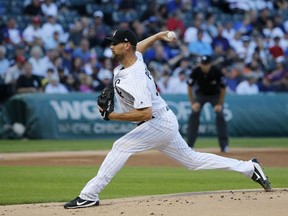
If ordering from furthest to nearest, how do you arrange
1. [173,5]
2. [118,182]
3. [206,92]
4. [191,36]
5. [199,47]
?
[173,5] < [191,36] < [199,47] < [206,92] < [118,182]

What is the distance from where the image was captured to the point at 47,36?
22.0m

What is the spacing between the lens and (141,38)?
899 inches

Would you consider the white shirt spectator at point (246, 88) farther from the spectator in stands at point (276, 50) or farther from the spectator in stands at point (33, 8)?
the spectator in stands at point (33, 8)

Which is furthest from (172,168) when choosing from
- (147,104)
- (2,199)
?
(147,104)

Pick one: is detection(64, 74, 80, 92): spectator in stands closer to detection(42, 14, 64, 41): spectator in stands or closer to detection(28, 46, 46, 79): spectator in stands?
detection(28, 46, 46, 79): spectator in stands

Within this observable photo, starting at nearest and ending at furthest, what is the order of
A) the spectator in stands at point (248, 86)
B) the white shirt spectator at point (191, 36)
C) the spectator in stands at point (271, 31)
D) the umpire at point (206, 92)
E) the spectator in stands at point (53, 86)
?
the umpire at point (206, 92)
the spectator in stands at point (53, 86)
the spectator in stands at point (248, 86)
the white shirt spectator at point (191, 36)
the spectator in stands at point (271, 31)

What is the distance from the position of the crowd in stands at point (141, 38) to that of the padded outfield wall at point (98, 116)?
74 centimetres

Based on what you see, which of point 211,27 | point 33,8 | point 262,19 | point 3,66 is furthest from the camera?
point 262,19

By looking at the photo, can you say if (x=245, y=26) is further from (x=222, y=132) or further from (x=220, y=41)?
(x=222, y=132)

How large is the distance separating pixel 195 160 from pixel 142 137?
706mm

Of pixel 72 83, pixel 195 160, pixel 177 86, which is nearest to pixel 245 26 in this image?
pixel 177 86

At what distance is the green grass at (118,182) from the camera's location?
9.88 meters

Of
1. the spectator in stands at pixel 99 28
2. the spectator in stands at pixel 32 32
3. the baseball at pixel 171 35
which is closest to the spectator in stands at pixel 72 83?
the spectator in stands at pixel 32 32

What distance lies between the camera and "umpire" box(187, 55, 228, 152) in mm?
16344
